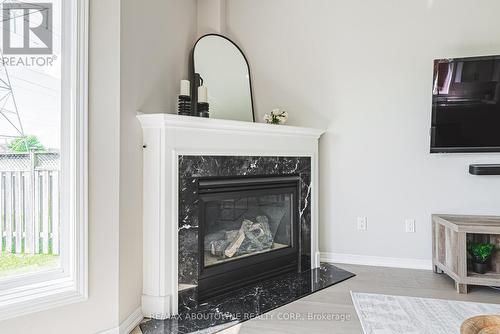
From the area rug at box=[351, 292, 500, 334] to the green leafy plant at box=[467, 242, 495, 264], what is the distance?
15.5 inches

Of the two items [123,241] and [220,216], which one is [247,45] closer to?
[220,216]

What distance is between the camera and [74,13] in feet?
6.20

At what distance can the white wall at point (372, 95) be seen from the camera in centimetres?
312

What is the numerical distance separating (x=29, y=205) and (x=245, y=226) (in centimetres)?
158

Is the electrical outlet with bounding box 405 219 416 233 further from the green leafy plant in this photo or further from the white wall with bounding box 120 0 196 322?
the white wall with bounding box 120 0 196 322

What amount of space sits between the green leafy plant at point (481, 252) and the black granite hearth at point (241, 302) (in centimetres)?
96

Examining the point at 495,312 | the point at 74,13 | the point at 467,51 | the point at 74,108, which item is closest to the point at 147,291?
the point at 74,108

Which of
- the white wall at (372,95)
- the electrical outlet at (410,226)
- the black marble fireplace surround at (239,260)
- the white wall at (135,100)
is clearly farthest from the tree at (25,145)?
the electrical outlet at (410,226)

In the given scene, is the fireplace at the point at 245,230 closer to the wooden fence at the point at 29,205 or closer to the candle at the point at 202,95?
the candle at the point at 202,95

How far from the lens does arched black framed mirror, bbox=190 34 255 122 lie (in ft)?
10.3

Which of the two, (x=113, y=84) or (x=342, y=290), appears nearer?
(x=113, y=84)

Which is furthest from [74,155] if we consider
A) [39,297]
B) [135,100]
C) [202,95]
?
[202,95]

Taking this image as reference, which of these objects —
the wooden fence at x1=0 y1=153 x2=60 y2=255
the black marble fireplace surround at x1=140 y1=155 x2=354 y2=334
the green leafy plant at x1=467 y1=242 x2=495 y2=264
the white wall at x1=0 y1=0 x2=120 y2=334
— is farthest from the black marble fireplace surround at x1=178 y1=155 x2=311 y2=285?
the green leafy plant at x1=467 y1=242 x2=495 y2=264

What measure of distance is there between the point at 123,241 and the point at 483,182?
2.96 meters
